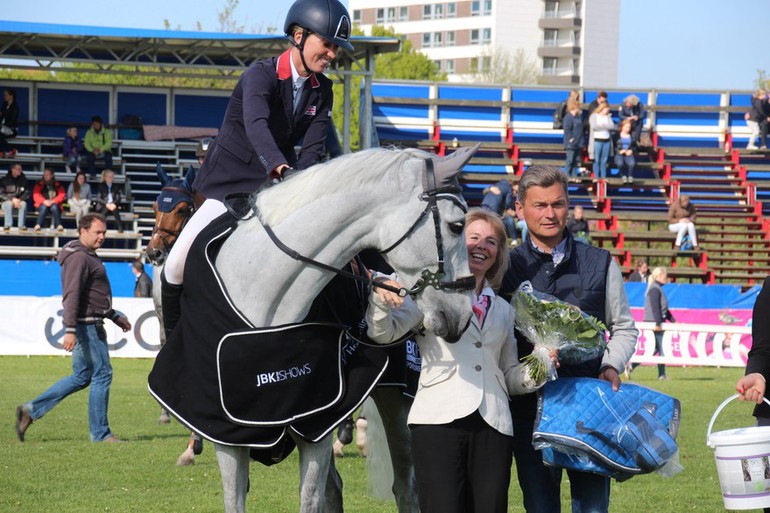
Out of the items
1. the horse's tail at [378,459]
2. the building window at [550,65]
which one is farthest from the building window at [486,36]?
the horse's tail at [378,459]

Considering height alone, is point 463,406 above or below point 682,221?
above

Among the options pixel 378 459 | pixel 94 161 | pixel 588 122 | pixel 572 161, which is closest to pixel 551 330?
pixel 378 459

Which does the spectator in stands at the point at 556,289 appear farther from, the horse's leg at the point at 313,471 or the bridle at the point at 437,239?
the horse's leg at the point at 313,471

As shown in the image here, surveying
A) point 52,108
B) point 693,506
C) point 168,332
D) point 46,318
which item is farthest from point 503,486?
point 52,108

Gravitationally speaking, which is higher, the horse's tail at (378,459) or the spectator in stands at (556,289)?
the spectator in stands at (556,289)

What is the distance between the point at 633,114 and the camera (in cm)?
3162

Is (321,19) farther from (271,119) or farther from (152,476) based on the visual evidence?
(152,476)

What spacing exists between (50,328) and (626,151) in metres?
18.4

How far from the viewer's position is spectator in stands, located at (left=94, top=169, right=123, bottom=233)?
2719 centimetres

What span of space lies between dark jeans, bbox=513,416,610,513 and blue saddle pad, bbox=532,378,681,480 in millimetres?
184

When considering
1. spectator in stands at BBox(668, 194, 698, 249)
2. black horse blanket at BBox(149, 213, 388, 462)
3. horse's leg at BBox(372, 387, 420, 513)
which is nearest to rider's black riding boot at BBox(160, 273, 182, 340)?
black horse blanket at BBox(149, 213, 388, 462)

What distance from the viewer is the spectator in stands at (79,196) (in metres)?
26.7

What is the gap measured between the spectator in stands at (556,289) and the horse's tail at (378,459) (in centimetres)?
139

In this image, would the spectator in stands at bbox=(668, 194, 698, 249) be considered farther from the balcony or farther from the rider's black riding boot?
the balcony
